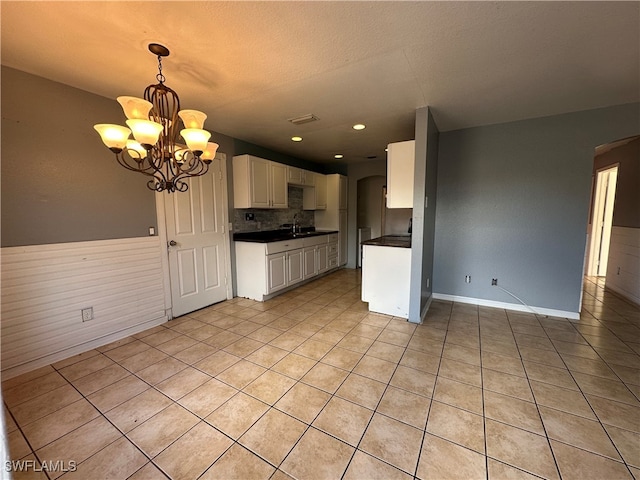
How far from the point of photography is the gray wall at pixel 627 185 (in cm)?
363

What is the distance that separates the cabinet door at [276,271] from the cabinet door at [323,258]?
1041mm

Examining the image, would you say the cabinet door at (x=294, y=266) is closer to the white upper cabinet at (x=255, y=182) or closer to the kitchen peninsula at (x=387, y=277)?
the white upper cabinet at (x=255, y=182)

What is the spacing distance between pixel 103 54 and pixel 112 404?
244cm

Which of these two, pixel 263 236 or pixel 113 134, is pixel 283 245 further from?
Answer: pixel 113 134

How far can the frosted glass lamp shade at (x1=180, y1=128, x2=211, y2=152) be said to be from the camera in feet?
5.70

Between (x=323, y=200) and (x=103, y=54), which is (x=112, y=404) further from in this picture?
(x=323, y=200)

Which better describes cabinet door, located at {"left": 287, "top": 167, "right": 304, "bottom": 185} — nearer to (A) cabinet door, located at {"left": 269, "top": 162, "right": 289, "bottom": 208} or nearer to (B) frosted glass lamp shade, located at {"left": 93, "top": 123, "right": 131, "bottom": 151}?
(A) cabinet door, located at {"left": 269, "top": 162, "right": 289, "bottom": 208}

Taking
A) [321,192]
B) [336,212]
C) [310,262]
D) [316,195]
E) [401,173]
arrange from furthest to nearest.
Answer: [336,212] < [321,192] < [316,195] < [310,262] < [401,173]

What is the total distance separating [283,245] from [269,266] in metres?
0.44

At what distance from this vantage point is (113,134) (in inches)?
64.5

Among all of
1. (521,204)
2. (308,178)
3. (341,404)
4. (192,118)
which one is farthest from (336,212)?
(341,404)

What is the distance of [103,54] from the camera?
1846 mm

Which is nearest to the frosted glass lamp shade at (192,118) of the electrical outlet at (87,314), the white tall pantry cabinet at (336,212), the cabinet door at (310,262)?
the electrical outlet at (87,314)

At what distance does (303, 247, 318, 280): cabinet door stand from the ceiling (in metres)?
2.39
